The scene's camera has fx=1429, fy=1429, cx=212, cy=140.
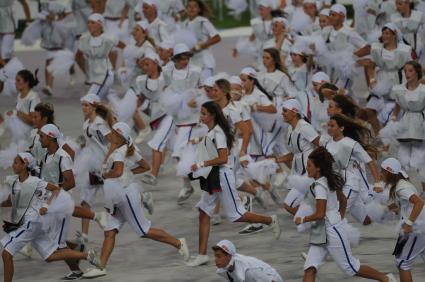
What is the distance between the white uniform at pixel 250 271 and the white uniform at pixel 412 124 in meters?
4.39

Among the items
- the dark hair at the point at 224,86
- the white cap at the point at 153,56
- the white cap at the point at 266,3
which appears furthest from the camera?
the white cap at the point at 266,3

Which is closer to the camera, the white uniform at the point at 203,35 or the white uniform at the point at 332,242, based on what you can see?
the white uniform at the point at 332,242

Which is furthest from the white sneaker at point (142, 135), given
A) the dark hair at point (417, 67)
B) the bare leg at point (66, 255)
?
the bare leg at point (66, 255)

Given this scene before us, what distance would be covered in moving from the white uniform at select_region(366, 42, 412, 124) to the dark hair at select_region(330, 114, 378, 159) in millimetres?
3388

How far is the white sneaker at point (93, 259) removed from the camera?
12.5 metres

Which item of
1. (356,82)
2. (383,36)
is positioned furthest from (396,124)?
(356,82)

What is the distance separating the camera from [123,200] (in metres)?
12.6

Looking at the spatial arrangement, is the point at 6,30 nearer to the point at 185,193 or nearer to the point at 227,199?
the point at 185,193

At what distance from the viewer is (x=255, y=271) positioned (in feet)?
34.5

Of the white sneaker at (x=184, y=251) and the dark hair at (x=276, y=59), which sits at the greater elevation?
the dark hair at (x=276, y=59)

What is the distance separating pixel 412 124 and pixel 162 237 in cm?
314

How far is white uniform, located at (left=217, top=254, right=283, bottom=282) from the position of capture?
10445 mm

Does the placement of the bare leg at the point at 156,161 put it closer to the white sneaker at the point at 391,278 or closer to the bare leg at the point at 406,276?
the white sneaker at the point at 391,278

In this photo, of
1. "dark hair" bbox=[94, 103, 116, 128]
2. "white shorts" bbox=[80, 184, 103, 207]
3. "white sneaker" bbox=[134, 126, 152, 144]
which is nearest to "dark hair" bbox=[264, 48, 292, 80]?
"dark hair" bbox=[94, 103, 116, 128]
